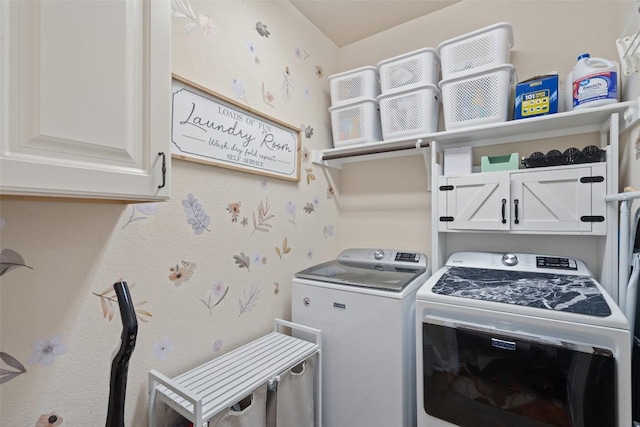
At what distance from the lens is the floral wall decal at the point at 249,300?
1522mm

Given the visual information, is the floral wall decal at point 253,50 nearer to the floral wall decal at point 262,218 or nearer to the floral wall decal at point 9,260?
the floral wall decal at point 262,218

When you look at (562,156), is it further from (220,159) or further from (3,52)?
(3,52)

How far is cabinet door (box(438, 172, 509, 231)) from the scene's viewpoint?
5.08ft

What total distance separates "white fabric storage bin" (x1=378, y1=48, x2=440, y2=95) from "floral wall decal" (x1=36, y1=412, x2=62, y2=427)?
2.19m

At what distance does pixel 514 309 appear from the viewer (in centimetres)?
114

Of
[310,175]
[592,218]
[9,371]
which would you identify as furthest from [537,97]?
[9,371]

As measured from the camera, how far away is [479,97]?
1600 millimetres

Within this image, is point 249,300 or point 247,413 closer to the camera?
point 247,413

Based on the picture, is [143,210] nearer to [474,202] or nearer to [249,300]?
[249,300]

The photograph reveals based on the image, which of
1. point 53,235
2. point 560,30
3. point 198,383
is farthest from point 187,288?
point 560,30

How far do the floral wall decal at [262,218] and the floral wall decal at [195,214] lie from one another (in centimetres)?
30

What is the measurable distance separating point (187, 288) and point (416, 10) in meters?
2.35

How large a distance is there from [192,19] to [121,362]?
1394 mm

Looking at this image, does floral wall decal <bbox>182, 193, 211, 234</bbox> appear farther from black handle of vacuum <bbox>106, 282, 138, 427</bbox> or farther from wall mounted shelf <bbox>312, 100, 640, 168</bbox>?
wall mounted shelf <bbox>312, 100, 640, 168</bbox>
